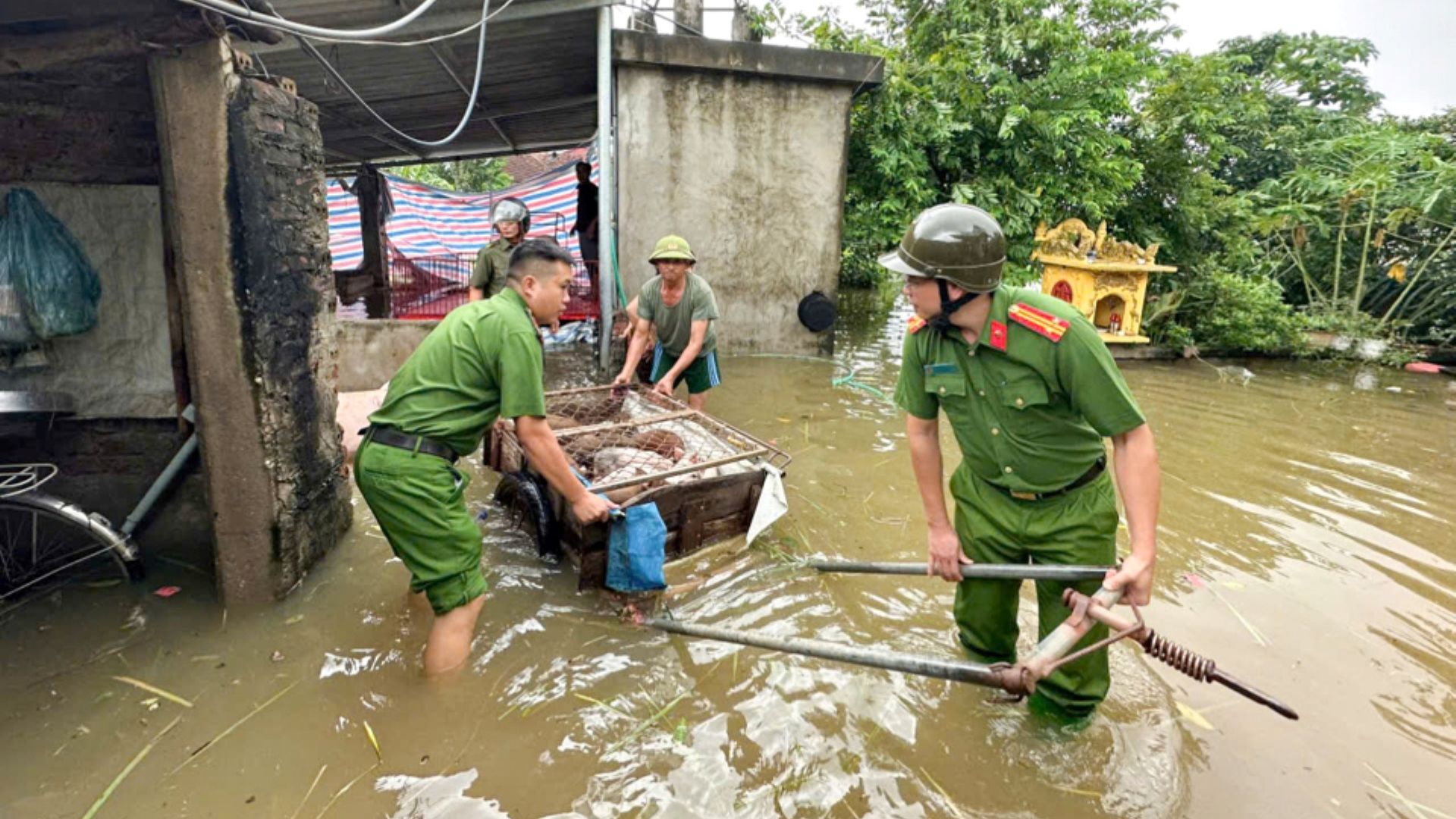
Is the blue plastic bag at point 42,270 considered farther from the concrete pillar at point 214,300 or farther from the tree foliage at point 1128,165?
the tree foliage at point 1128,165

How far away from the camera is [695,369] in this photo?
18.5ft

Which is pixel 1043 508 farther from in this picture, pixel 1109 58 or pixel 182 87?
pixel 1109 58

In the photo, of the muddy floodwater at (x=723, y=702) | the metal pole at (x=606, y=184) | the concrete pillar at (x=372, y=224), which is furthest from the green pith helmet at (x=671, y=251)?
the concrete pillar at (x=372, y=224)

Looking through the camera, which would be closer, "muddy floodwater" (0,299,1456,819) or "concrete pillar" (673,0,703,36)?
"muddy floodwater" (0,299,1456,819)

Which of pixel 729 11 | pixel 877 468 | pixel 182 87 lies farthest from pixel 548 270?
pixel 729 11

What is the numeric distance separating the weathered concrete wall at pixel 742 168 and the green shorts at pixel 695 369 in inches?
112

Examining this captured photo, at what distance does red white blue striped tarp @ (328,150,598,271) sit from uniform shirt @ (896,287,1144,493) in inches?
507

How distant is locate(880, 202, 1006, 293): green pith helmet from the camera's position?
2354 mm

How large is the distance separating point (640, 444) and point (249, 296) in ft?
6.88

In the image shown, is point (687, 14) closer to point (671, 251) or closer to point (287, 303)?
point (671, 251)

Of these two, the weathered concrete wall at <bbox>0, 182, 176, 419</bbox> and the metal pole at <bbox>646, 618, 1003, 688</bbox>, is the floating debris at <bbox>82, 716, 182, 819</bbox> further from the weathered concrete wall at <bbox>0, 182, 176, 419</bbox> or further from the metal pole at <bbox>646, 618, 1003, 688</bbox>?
the weathered concrete wall at <bbox>0, 182, 176, 419</bbox>

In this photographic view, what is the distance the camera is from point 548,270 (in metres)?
3.05

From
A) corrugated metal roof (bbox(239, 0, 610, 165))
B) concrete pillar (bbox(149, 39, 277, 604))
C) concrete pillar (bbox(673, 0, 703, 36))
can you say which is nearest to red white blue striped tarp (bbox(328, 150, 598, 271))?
corrugated metal roof (bbox(239, 0, 610, 165))

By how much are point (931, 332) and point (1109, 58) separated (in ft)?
31.3
